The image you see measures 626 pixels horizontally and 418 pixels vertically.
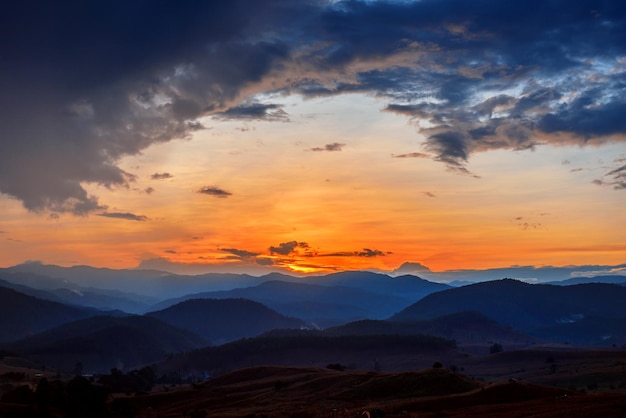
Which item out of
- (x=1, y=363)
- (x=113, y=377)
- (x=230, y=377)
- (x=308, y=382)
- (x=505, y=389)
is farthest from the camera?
(x=1, y=363)

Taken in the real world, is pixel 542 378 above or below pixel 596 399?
below

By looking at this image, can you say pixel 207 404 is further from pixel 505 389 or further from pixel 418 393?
pixel 505 389

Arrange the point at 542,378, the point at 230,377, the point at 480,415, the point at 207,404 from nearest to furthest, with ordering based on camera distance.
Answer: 1. the point at 480,415
2. the point at 207,404
3. the point at 230,377
4. the point at 542,378

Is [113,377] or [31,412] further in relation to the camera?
[113,377]

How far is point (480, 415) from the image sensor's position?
45.9m

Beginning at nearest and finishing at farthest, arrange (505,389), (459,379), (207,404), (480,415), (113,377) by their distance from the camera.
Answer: (480,415)
(505,389)
(459,379)
(207,404)
(113,377)

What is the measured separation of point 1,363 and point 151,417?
142 meters

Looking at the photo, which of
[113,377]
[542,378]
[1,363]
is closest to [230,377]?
[113,377]

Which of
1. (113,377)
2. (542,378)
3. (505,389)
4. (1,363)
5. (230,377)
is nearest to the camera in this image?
(505,389)

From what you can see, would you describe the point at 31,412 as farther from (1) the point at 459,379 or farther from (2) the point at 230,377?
(2) the point at 230,377

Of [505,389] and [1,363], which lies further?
[1,363]

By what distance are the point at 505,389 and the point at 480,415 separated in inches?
627

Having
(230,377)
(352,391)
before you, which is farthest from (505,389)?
(230,377)

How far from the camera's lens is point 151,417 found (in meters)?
68.8
